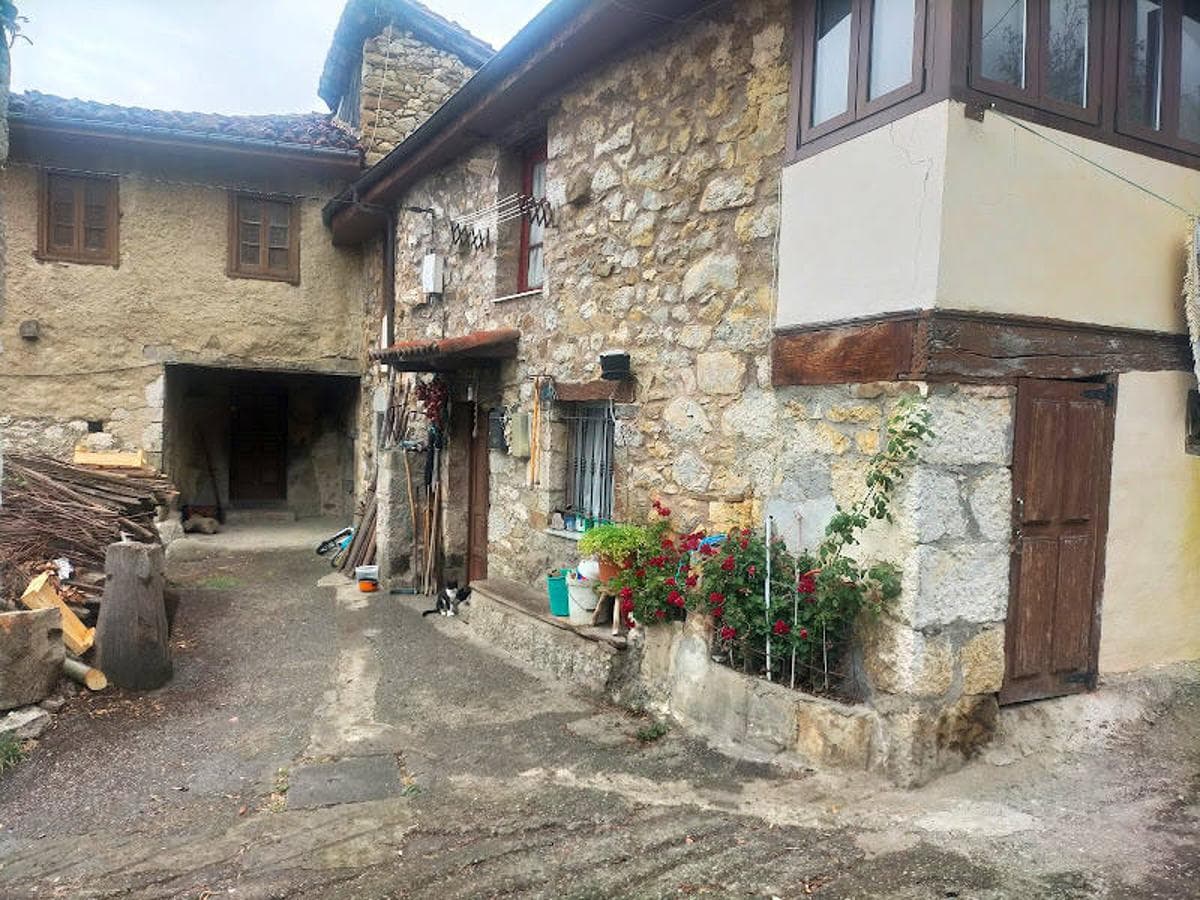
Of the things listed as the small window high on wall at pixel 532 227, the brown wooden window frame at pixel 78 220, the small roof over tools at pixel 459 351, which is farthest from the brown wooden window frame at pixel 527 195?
the brown wooden window frame at pixel 78 220

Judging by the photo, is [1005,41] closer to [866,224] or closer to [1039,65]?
[1039,65]

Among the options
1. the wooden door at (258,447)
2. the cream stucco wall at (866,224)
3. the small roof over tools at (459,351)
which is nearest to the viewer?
the cream stucco wall at (866,224)

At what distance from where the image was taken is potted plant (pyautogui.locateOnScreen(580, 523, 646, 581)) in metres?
5.18

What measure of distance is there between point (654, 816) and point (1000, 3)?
390 cm

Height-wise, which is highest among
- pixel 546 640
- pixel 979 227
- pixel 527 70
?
pixel 527 70

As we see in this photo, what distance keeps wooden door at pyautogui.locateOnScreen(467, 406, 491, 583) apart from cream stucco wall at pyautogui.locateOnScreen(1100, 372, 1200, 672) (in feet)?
17.1

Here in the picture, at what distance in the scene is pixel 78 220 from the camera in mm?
10312

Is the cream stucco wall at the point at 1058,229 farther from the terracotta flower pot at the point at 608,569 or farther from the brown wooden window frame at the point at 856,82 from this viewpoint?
the terracotta flower pot at the point at 608,569

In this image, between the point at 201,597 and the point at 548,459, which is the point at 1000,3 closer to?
the point at 548,459

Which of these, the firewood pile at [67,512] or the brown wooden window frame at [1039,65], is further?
the firewood pile at [67,512]

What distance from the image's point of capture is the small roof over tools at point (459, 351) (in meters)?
6.88

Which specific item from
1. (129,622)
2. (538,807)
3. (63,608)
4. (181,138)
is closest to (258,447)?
(181,138)

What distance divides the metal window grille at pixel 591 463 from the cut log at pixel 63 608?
3.41 m

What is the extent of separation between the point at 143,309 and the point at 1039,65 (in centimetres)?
1027
